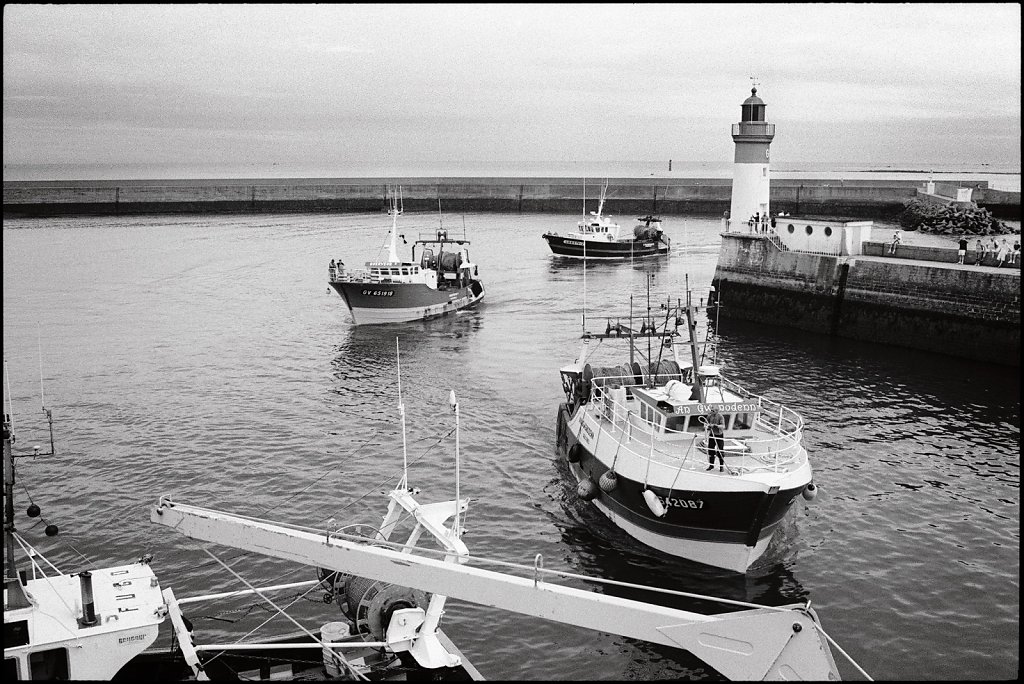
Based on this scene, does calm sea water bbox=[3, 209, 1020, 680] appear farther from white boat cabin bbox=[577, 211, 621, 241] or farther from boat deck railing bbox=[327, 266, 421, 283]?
white boat cabin bbox=[577, 211, 621, 241]

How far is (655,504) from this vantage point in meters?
19.0

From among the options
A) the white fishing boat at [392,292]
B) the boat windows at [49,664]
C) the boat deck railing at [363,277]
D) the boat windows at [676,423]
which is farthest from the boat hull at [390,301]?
the boat windows at [49,664]

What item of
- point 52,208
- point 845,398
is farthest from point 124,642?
point 52,208

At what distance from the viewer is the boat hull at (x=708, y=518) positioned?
18.1m

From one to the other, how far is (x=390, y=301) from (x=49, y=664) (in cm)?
3527

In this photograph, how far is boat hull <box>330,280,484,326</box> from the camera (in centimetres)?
4647

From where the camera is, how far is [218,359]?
39.5 metres

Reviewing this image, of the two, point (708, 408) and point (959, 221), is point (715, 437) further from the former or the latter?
point (959, 221)

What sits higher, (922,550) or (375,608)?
(375,608)

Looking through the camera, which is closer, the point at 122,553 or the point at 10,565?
the point at 10,565

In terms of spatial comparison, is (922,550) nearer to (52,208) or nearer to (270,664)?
(270,664)

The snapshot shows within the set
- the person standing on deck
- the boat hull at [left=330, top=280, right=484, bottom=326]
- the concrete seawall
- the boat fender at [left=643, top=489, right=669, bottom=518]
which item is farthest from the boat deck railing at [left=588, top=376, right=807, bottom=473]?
the boat hull at [left=330, top=280, right=484, bottom=326]

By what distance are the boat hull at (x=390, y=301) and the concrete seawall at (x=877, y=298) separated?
53.1ft

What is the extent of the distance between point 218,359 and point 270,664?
27.0 meters
